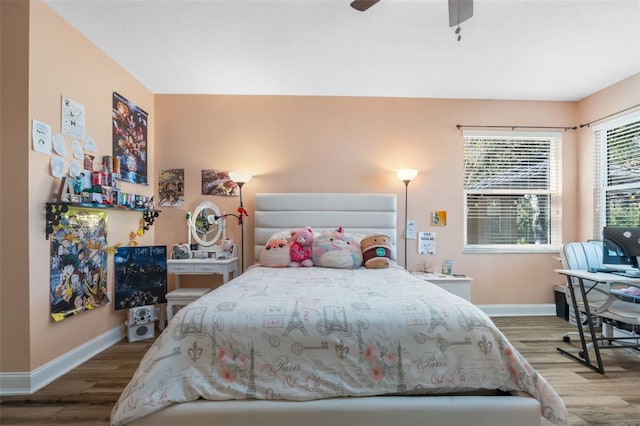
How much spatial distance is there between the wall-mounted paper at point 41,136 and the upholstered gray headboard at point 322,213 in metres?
1.87

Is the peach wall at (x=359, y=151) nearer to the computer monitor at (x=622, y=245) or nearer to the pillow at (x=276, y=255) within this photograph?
the pillow at (x=276, y=255)

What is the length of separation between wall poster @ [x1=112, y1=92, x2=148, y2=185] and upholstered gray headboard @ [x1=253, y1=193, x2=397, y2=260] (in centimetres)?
133

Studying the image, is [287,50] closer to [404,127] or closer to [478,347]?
[404,127]

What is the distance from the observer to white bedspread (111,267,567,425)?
1.41 metres

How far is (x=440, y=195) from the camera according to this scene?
3760 mm

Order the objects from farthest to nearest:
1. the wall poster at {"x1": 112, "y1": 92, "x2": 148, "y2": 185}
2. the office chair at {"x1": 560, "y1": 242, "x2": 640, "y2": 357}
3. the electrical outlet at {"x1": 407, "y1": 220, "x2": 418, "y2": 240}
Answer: the electrical outlet at {"x1": 407, "y1": 220, "x2": 418, "y2": 240} < the wall poster at {"x1": 112, "y1": 92, "x2": 148, "y2": 185} < the office chair at {"x1": 560, "y1": 242, "x2": 640, "y2": 357}

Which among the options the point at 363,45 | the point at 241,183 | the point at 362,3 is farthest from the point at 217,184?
the point at 362,3

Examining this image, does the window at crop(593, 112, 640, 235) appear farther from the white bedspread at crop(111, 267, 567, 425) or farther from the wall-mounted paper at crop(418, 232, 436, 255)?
the white bedspread at crop(111, 267, 567, 425)

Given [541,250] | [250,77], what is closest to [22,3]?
[250,77]

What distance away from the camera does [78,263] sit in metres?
2.45

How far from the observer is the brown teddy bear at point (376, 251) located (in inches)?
113

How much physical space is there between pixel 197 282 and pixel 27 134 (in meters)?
2.13

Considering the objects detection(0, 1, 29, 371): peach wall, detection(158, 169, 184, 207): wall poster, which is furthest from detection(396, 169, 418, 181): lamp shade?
detection(0, 1, 29, 371): peach wall

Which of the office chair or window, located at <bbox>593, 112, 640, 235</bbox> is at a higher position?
window, located at <bbox>593, 112, 640, 235</bbox>
